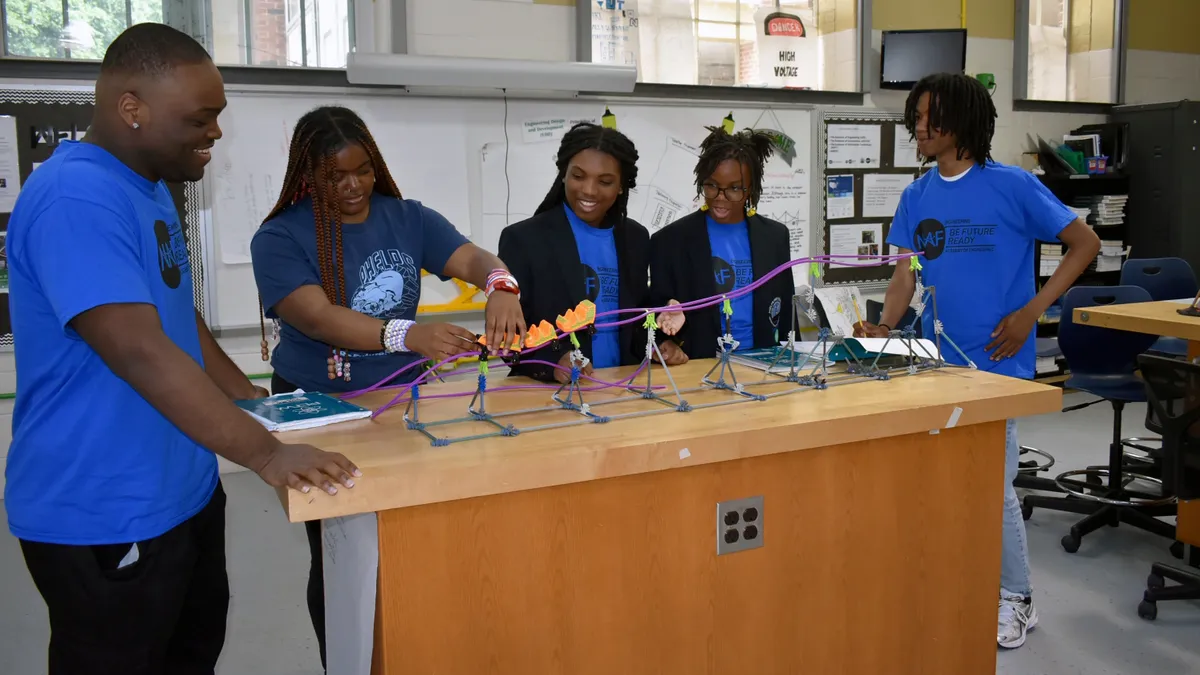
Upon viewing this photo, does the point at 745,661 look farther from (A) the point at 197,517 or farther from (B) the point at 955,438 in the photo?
(A) the point at 197,517

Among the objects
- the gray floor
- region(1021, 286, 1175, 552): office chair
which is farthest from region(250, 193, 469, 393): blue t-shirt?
region(1021, 286, 1175, 552): office chair

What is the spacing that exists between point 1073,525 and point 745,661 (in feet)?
7.70

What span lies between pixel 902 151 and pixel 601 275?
3818 millimetres

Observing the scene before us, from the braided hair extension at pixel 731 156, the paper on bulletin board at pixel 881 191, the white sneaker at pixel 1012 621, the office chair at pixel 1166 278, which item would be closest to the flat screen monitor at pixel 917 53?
the paper on bulletin board at pixel 881 191

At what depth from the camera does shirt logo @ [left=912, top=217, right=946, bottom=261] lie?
8.73 feet

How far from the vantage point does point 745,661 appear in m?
1.83

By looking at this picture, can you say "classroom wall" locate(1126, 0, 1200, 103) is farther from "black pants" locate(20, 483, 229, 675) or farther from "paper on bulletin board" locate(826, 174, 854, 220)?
"black pants" locate(20, 483, 229, 675)

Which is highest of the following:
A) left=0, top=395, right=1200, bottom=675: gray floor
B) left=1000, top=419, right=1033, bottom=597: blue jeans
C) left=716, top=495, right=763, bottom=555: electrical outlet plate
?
left=716, top=495, right=763, bottom=555: electrical outlet plate

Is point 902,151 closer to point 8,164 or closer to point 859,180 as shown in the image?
point 859,180

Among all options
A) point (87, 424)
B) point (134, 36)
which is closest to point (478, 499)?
point (87, 424)

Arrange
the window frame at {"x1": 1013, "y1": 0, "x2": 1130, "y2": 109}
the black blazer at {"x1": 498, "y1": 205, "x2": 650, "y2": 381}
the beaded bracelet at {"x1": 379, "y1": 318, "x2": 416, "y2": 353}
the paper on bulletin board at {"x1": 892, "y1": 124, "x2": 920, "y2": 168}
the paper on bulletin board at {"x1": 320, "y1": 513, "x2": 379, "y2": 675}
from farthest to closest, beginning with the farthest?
the window frame at {"x1": 1013, "y1": 0, "x2": 1130, "y2": 109} → the paper on bulletin board at {"x1": 892, "y1": 124, "x2": 920, "y2": 168} → the black blazer at {"x1": 498, "y1": 205, "x2": 650, "y2": 381} → the beaded bracelet at {"x1": 379, "y1": 318, "x2": 416, "y2": 353} → the paper on bulletin board at {"x1": 320, "y1": 513, "x2": 379, "y2": 675}

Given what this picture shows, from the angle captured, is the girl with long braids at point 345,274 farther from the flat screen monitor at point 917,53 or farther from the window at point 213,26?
the flat screen monitor at point 917,53

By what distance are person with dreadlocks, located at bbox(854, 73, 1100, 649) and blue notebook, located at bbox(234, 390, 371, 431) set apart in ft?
4.72

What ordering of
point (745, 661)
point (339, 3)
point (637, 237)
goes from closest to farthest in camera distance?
point (745, 661), point (637, 237), point (339, 3)
